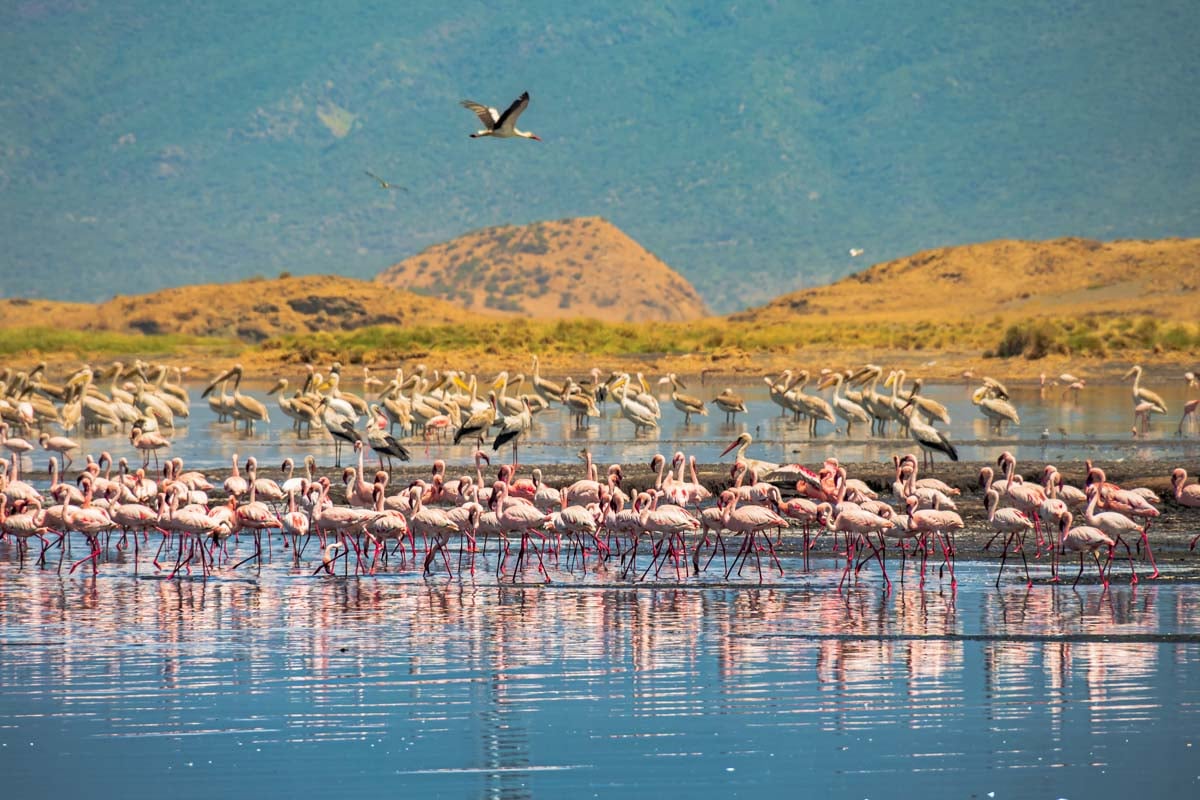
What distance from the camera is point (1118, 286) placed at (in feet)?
281

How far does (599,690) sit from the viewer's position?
10.6 metres

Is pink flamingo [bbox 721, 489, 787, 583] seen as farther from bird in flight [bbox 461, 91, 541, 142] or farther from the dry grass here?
the dry grass

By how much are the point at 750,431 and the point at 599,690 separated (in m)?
19.7

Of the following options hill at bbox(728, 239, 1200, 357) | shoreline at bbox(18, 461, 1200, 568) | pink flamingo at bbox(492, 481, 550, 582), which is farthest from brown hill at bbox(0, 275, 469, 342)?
pink flamingo at bbox(492, 481, 550, 582)

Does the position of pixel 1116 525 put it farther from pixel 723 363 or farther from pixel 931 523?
pixel 723 363

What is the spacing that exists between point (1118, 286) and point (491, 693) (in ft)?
261

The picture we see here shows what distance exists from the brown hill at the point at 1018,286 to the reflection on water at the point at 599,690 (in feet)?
201

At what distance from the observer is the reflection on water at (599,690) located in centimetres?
871

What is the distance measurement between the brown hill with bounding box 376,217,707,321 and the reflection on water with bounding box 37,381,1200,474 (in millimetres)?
86262

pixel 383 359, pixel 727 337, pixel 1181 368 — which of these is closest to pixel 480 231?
pixel 727 337

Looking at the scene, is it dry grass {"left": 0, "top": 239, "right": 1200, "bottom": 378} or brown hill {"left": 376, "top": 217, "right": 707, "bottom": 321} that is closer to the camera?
dry grass {"left": 0, "top": 239, "right": 1200, "bottom": 378}

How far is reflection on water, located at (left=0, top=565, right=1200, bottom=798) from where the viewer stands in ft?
28.6

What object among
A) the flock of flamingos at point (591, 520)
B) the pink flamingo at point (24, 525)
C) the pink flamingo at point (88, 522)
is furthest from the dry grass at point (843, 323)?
the pink flamingo at point (88, 522)

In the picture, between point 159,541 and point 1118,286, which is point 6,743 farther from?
point 1118,286
